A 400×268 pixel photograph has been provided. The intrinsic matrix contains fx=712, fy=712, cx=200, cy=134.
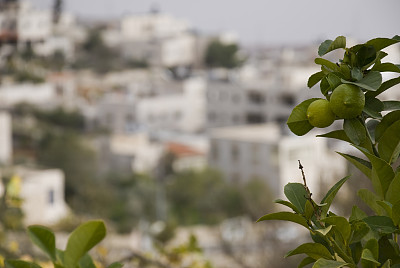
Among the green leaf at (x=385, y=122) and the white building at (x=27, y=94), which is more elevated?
the green leaf at (x=385, y=122)

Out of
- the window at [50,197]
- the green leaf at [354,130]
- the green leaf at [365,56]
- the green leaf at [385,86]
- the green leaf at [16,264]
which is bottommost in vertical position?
the window at [50,197]

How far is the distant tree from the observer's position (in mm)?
21031

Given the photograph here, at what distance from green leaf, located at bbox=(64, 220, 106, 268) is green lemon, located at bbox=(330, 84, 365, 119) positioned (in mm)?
124

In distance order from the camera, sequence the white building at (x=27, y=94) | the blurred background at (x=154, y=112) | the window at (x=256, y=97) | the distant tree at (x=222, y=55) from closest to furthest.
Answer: the blurred background at (x=154, y=112)
the window at (x=256, y=97)
the white building at (x=27, y=94)
the distant tree at (x=222, y=55)

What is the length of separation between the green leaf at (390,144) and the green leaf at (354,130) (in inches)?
0.6

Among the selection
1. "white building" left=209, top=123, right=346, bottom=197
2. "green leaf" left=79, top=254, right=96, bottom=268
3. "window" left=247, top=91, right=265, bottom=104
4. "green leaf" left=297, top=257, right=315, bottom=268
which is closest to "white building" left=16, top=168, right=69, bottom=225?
"white building" left=209, top=123, right=346, bottom=197

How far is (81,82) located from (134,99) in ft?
9.49

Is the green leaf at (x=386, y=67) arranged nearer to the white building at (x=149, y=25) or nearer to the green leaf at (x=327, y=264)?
the green leaf at (x=327, y=264)

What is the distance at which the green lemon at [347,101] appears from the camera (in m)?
0.22

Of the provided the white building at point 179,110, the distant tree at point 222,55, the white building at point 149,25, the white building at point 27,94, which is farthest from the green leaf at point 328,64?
the white building at point 149,25

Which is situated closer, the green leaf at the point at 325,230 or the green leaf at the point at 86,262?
the green leaf at the point at 325,230

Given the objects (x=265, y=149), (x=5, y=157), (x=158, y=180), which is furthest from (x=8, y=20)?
→ (x=265, y=149)

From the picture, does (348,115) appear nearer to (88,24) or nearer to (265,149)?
(265,149)

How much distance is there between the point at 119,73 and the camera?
19.4 meters
